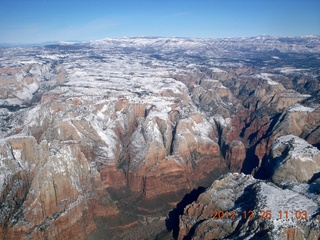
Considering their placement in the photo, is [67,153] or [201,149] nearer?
[67,153]

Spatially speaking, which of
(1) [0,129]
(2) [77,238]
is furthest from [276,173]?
(1) [0,129]

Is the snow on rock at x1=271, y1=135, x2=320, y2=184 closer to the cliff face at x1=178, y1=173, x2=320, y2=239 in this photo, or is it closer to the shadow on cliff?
the cliff face at x1=178, y1=173, x2=320, y2=239

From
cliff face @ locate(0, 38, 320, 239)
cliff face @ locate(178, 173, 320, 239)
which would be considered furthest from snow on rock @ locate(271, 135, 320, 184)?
cliff face @ locate(178, 173, 320, 239)

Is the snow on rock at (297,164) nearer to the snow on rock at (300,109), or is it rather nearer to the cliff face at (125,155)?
the cliff face at (125,155)

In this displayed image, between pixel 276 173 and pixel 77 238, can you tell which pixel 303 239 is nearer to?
pixel 276 173

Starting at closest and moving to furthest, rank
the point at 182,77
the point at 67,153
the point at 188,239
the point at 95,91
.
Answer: the point at 188,239 → the point at 67,153 → the point at 95,91 → the point at 182,77

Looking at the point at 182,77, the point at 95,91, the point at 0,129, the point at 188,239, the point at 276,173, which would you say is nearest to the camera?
the point at 188,239
